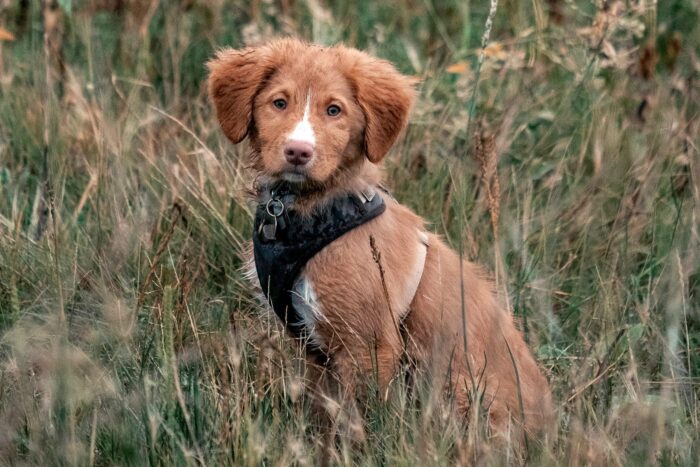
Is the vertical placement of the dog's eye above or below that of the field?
above

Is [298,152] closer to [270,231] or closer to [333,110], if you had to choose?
[333,110]

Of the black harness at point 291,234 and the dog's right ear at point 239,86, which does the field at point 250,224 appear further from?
the dog's right ear at point 239,86

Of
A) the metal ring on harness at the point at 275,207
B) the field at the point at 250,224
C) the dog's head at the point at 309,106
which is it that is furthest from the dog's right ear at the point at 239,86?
the field at the point at 250,224

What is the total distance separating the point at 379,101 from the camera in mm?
3703

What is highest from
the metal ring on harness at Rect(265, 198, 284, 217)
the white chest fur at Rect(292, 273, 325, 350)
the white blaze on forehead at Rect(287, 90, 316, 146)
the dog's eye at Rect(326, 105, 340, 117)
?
the dog's eye at Rect(326, 105, 340, 117)

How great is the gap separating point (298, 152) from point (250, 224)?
130cm

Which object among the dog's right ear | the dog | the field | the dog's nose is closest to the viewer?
the field

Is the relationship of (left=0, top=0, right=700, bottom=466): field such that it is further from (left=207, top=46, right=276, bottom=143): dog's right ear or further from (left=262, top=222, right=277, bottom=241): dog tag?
(left=207, top=46, right=276, bottom=143): dog's right ear

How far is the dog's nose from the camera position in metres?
3.44

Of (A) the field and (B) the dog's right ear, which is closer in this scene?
(A) the field

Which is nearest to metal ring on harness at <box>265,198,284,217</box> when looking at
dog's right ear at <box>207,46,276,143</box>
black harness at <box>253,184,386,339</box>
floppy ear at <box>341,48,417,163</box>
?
black harness at <box>253,184,386,339</box>

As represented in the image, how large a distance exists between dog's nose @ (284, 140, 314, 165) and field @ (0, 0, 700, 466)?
0.45 m

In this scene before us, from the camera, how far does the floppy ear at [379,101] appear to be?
145 inches

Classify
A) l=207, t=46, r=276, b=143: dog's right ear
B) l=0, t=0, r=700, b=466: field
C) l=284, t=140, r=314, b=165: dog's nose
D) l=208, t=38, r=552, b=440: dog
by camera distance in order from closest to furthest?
l=0, t=0, r=700, b=466: field → l=284, t=140, r=314, b=165: dog's nose → l=208, t=38, r=552, b=440: dog → l=207, t=46, r=276, b=143: dog's right ear
